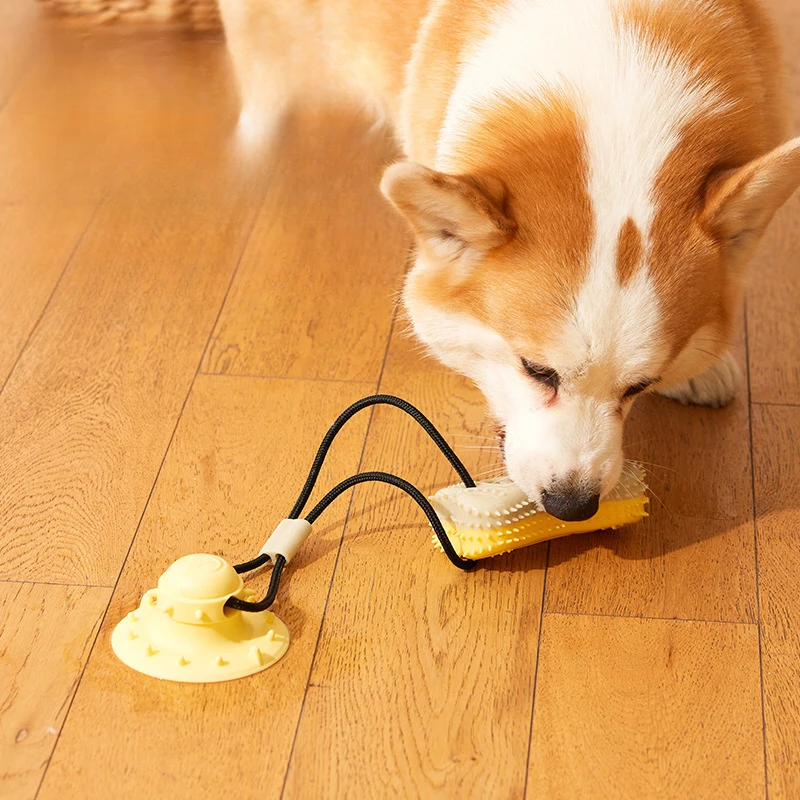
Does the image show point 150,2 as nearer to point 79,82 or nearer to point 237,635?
point 79,82

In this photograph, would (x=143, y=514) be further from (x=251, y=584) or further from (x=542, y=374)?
(x=542, y=374)

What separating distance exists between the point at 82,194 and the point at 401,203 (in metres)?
1.17

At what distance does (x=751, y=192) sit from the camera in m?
Result: 1.41

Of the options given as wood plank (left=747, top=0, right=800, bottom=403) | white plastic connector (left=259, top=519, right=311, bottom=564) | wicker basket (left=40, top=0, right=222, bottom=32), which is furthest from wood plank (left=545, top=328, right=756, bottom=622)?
wicker basket (left=40, top=0, right=222, bottom=32)

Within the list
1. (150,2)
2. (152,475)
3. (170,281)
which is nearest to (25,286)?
(170,281)

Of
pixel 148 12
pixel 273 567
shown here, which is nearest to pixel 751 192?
pixel 273 567

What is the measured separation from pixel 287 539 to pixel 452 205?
20.6 inches

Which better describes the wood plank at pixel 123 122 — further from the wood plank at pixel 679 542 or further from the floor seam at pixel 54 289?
the wood plank at pixel 679 542

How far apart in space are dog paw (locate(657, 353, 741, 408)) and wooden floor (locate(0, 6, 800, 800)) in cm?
3

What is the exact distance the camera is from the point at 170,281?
216cm

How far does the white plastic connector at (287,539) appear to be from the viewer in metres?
1.55

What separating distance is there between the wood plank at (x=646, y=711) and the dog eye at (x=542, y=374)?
0.32m

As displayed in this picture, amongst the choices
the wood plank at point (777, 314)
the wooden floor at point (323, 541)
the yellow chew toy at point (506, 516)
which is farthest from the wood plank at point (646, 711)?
the wood plank at point (777, 314)

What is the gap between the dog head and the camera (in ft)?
4.60
